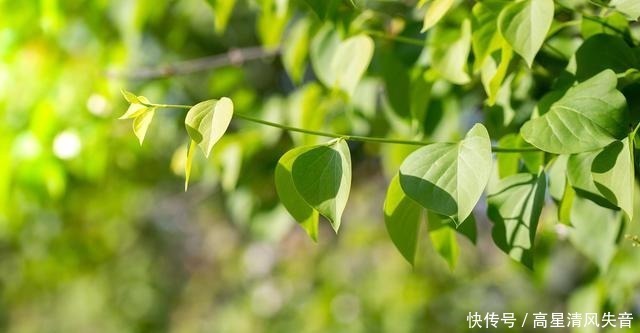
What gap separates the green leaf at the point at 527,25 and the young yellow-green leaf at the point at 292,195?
0.23 meters

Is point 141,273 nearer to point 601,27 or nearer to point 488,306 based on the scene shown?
point 488,306

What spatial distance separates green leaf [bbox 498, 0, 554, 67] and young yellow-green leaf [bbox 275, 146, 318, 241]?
0.74 ft

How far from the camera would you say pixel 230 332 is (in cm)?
368

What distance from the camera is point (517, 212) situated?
768 millimetres

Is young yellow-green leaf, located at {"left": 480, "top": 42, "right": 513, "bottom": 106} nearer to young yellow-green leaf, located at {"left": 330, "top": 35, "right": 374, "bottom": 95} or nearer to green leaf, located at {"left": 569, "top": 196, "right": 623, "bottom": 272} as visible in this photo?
young yellow-green leaf, located at {"left": 330, "top": 35, "right": 374, "bottom": 95}

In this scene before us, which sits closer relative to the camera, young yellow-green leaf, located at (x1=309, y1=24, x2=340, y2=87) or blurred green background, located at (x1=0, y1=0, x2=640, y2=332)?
young yellow-green leaf, located at (x1=309, y1=24, x2=340, y2=87)

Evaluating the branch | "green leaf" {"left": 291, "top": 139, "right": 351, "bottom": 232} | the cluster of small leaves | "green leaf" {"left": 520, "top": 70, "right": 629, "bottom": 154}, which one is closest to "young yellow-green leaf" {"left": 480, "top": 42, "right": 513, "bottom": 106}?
the cluster of small leaves

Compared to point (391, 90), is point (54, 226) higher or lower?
lower

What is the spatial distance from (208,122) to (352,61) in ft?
1.22

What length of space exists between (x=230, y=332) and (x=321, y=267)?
66 centimetres

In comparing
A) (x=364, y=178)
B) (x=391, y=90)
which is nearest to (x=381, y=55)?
(x=391, y=90)

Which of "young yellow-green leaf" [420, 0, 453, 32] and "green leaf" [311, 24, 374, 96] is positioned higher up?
"young yellow-green leaf" [420, 0, 453, 32]

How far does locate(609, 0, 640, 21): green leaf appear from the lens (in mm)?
720

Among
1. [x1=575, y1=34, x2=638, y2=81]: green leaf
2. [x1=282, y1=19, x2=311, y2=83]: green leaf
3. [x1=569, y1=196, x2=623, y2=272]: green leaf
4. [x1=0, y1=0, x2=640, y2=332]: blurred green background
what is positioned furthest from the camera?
[x1=0, y1=0, x2=640, y2=332]: blurred green background
